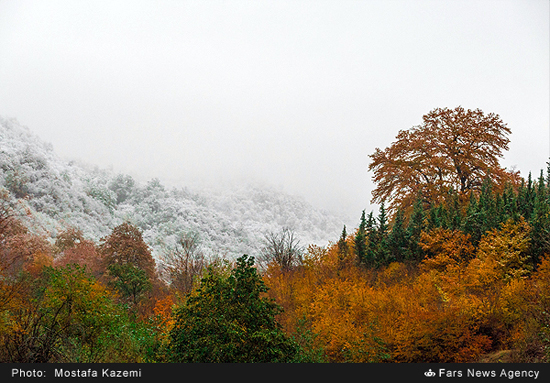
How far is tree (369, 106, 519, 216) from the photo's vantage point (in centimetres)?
2586

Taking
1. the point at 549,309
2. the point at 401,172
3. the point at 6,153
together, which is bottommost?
the point at 549,309

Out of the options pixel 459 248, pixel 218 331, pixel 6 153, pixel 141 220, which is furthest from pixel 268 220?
pixel 218 331

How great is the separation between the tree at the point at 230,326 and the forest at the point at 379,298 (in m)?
0.03

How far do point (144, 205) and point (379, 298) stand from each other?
107 m

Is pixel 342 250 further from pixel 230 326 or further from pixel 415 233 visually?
pixel 230 326

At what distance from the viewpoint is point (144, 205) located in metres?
113

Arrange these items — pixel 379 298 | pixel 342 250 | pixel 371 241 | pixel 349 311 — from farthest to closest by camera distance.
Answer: pixel 342 250 < pixel 371 241 < pixel 349 311 < pixel 379 298

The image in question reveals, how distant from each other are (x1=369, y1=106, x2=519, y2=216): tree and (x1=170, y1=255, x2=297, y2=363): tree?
18910mm

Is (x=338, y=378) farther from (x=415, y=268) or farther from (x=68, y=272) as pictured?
(x=415, y=268)

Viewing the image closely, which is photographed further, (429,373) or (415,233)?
(415,233)

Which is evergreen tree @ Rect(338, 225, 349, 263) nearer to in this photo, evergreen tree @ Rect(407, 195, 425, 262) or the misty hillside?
evergreen tree @ Rect(407, 195, 425, 262)

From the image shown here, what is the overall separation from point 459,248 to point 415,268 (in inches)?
104

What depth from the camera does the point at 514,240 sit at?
14.9m

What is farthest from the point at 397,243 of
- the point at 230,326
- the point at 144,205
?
the point at 144,205
